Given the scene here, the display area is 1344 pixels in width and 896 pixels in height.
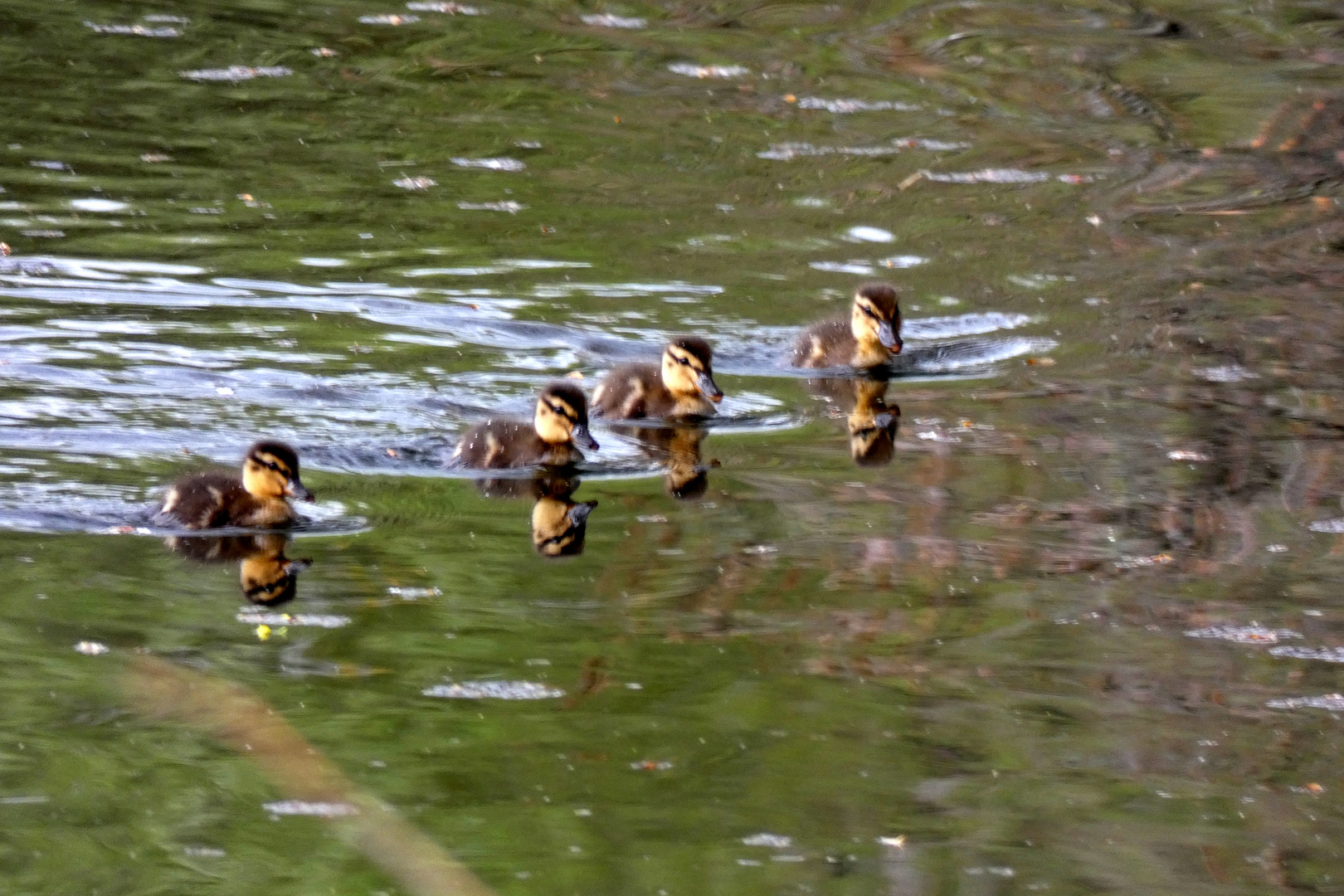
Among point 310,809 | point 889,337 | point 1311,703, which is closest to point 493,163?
point 889,337

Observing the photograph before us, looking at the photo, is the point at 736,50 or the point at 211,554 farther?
the point at 736,50

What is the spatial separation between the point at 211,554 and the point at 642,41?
7.17 m

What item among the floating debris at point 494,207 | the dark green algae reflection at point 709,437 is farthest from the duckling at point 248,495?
the floating debris at point 494,207

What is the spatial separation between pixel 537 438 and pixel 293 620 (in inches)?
64.4

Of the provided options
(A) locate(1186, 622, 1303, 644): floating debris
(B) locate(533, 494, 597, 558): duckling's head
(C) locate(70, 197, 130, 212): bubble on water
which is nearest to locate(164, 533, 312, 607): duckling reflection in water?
(B) locate(533, 494, 597, 558): duckling's head

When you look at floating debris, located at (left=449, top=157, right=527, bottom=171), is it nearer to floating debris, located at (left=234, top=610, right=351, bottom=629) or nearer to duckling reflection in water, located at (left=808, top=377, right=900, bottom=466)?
duckling reflection in water, located at (left=808, top=377, right=900, bottom=466)

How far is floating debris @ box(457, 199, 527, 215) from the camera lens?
906cm

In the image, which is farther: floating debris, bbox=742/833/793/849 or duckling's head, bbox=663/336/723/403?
duckling's head, bbox=663/336/723/403

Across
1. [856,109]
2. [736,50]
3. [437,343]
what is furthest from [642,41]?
[437,343]

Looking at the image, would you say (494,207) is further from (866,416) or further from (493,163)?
(866,416)

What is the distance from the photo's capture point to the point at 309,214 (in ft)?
28.7

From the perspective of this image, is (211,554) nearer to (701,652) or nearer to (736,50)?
(701,652)

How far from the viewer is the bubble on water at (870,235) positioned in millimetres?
9031

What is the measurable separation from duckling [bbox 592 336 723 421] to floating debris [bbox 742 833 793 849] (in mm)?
3081
